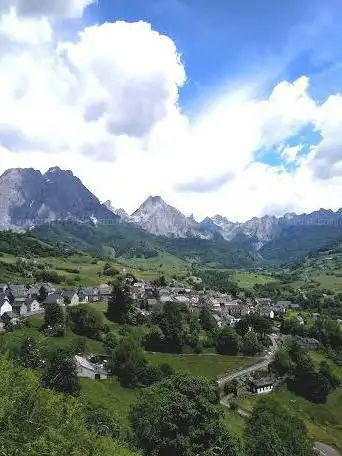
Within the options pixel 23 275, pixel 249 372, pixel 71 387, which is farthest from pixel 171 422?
pixel 23 275

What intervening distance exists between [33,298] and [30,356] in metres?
70.8

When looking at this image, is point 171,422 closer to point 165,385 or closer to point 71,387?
point 165,385

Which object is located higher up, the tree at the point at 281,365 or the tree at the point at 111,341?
the tree at the point at 111,341

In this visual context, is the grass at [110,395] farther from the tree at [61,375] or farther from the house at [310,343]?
the house at [310,343]

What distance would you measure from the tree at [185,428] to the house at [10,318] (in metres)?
71.8

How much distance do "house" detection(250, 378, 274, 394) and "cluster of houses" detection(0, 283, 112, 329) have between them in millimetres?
49748

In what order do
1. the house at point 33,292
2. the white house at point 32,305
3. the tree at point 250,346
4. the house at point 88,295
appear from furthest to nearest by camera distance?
the house at point 88,295 → the house at point 33,292 → the white house at point 32,305 → the tree at point 250,346

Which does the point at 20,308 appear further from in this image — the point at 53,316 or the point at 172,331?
→ the point at 172,331

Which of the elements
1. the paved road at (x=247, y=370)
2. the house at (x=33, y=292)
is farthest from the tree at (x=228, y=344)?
the house at (x=33, y=292)

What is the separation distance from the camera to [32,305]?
474 feet

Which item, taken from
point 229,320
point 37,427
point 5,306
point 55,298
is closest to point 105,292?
point 55,298

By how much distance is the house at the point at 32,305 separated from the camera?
144 meters

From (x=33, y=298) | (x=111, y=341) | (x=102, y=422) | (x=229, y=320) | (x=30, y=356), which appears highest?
(x=33, y=298)

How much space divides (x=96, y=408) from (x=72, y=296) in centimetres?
9175
